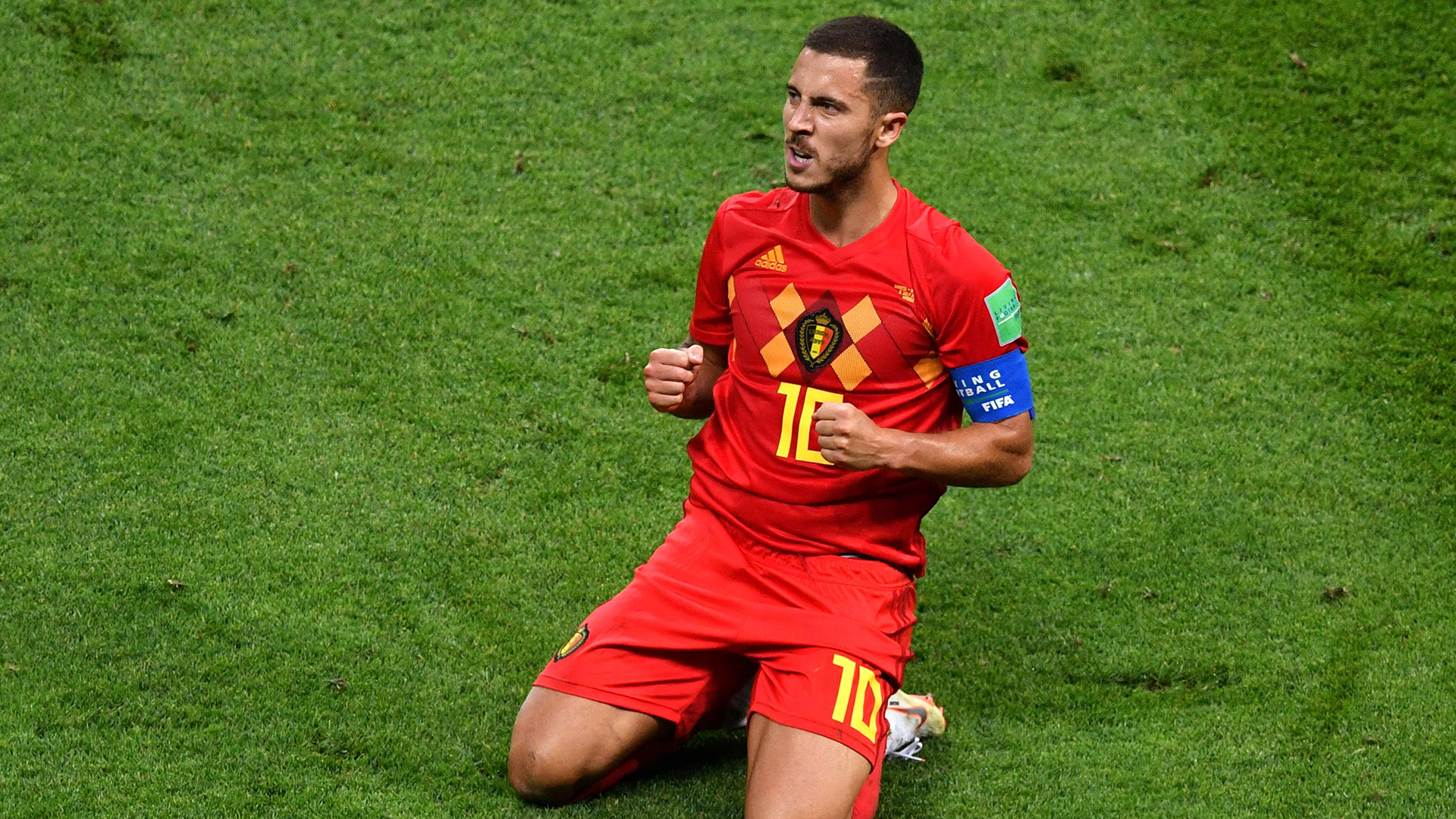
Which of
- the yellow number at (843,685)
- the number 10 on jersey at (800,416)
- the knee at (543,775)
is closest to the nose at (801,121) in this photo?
the number 10 on jersey at (800,416)

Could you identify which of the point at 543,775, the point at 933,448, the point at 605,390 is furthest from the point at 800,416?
the point at 605,390

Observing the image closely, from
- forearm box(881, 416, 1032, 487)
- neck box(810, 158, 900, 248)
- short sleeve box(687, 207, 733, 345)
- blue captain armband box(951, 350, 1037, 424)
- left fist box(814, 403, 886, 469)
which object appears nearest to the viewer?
left fist box(814, 403, 886, 469)

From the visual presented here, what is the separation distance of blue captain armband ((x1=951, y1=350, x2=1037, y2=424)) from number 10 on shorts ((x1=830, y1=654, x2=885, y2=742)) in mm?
761

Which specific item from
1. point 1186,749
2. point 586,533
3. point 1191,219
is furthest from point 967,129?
point 1186,749

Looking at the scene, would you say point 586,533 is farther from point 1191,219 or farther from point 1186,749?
point 1191,219

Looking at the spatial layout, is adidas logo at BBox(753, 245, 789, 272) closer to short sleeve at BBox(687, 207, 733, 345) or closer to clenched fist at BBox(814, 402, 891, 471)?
short sleeve at BBox(687, 207, 733, 345)

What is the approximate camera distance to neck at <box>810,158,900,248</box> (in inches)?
171

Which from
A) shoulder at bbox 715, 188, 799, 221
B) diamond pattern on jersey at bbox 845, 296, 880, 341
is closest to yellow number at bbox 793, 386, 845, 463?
diamond pattern on jersey at bbox 845, 296, 880, 341

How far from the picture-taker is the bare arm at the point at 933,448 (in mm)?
4027

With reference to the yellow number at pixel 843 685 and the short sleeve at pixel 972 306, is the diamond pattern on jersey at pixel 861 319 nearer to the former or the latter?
the short sleeve at pixel 972 306

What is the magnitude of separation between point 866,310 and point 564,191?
10.6ft

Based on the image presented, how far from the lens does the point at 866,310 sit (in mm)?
4312

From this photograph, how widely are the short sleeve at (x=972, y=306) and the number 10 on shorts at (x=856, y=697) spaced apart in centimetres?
87

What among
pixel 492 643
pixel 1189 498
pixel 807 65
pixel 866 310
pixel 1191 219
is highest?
pixel 807 65
